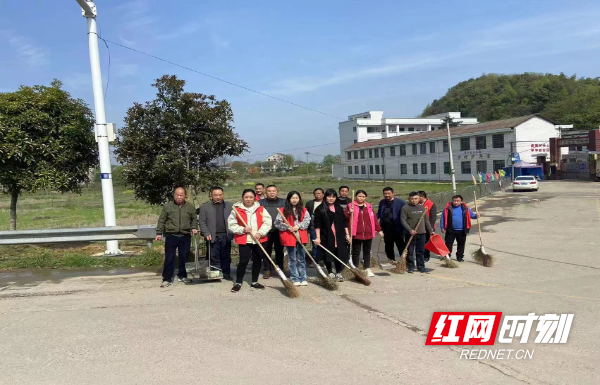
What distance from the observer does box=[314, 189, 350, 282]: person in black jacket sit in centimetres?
742

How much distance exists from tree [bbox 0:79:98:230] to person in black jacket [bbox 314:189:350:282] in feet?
19.3

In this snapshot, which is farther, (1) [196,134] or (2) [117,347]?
(1) [196,134]

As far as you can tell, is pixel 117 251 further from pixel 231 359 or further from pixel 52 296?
pixel 231 359

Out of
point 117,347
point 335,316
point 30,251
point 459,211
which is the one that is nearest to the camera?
point 117,347

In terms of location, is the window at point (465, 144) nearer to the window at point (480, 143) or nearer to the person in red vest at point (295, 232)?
the window at point (480, 143)

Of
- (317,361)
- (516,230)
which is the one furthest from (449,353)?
(516,230)

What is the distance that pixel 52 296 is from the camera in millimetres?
6598

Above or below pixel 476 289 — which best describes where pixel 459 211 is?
above

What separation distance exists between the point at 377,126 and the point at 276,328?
272 feet

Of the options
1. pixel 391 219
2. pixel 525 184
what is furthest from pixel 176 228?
pixel 525 184

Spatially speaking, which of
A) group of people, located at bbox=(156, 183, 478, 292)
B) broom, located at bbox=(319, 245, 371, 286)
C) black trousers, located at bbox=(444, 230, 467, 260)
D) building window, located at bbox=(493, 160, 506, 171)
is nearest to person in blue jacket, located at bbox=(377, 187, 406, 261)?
group of people, located at bbox=(156, 183, 478, 292)

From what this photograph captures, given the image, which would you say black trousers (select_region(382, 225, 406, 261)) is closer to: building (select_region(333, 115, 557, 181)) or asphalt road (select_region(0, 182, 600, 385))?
asphalt road (select_region(0, 182, 600, 385))

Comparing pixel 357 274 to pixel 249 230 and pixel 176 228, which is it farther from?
pixel 176 228

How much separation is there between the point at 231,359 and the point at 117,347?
1233 mm
